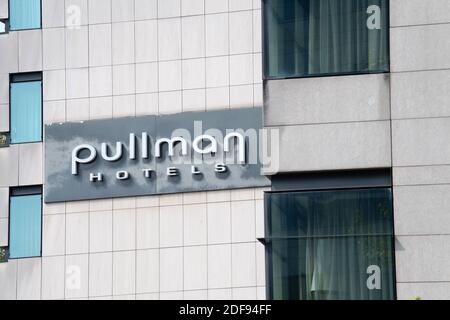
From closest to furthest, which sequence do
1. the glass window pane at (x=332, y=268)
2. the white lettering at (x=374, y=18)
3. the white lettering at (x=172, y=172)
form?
1. the glass window pane at (x=332, y=268)
2. the white lettering at (x=374, y=18)
3. the white lettering at (x=172, y=172)

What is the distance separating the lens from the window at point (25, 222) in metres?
42.4

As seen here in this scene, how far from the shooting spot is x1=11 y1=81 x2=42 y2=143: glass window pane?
142ft

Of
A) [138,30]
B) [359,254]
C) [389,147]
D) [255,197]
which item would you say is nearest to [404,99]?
[389,147]

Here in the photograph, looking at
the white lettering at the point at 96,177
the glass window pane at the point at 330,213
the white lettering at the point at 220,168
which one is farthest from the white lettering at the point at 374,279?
the white lettering at the point at 96,177

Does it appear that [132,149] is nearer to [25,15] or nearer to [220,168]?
[220,168]

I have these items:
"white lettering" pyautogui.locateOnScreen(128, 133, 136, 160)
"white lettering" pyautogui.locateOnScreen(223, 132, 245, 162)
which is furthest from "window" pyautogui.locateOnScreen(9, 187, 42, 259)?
"white lettering" pyautogui.locateOnScreen(223, 132, 245, 162)

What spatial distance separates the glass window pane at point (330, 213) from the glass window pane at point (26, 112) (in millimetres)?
19547

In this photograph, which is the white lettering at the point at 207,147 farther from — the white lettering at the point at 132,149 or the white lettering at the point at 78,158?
the white lettering at the point at 78,158

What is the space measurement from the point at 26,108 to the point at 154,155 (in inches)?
183

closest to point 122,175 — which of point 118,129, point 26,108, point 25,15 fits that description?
point 118,129

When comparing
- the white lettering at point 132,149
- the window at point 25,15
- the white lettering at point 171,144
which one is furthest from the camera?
the window at point 25,15

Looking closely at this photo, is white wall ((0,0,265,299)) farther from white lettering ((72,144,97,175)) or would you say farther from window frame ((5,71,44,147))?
white lettering ((72,144,97,175))

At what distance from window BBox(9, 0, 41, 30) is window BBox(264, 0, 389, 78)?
765 inches

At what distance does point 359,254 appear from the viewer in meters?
24.4
